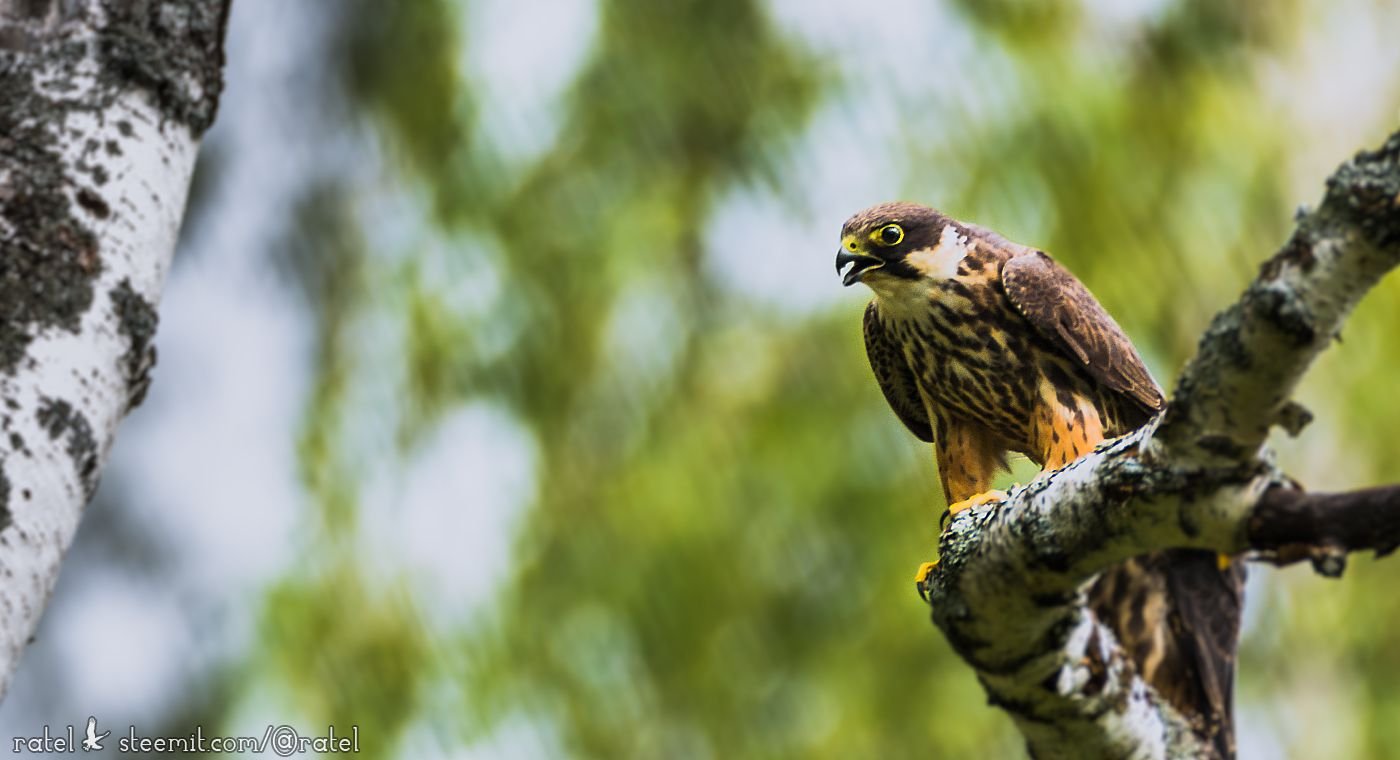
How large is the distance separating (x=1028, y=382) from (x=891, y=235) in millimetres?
520

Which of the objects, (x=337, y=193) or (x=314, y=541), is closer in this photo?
(x=314, y=541)

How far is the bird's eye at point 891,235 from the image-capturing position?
12.1 ft

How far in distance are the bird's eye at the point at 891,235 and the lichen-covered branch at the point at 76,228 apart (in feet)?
5.56

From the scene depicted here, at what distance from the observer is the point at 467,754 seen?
613cm

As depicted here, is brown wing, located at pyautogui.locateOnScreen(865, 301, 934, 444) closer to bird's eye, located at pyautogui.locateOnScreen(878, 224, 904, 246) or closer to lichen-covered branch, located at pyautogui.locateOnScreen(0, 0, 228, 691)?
bird's eye, located at pyautogui.locateOnScreen(878, 224, 904, 246)

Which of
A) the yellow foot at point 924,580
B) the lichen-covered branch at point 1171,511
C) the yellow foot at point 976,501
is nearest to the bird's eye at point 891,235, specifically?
the yellow foot at point 976,501

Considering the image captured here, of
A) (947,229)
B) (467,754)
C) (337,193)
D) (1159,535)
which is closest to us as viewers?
(1159,535)

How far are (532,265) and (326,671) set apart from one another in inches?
80.7

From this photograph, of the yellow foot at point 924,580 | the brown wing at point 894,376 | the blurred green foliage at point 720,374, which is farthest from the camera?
the blurred green foliage at point 720,374

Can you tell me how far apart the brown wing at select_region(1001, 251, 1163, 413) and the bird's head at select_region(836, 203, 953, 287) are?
23 cm

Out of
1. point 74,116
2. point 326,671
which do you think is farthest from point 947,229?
point 326,671

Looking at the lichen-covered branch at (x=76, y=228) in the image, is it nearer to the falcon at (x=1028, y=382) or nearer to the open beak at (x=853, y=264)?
the open beak at (x=853, y=264)

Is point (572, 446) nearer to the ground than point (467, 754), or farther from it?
farther from it

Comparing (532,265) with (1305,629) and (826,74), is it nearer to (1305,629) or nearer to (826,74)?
(826,74)
